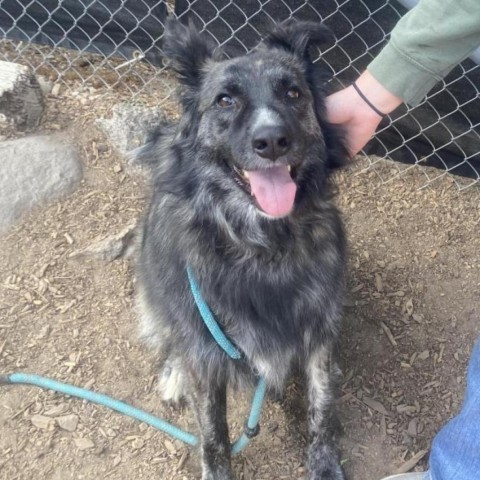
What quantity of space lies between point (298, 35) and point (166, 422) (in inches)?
61.2

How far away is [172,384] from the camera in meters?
2.66

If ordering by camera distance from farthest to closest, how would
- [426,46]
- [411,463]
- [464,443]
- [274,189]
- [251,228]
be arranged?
[411,463]
[251,228]
[274,189]
[426,46]
[464,443]

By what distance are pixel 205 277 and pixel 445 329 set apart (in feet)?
4.19

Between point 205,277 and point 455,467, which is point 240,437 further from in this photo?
point 455,467

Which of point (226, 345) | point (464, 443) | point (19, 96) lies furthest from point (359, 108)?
point (19, 96)

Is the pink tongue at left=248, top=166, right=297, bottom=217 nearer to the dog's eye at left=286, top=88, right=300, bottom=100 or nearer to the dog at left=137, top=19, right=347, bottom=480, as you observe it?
the dog at left=137, top=19, right=347, bottom=480

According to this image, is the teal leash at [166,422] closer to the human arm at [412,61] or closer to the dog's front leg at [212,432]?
the dog's front leg at [212,432]

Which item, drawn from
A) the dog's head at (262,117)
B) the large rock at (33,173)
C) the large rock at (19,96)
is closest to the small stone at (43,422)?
the large rock at (33,173)

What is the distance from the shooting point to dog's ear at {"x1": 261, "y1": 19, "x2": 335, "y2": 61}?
2.28 metres

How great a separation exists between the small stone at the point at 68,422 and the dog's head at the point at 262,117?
115cm

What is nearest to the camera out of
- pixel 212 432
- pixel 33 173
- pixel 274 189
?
pixel 274 189

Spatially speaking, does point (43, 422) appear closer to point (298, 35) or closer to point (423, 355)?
point (423, 355)

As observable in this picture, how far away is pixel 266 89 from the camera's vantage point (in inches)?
83.7

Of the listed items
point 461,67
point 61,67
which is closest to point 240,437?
point 461,67
